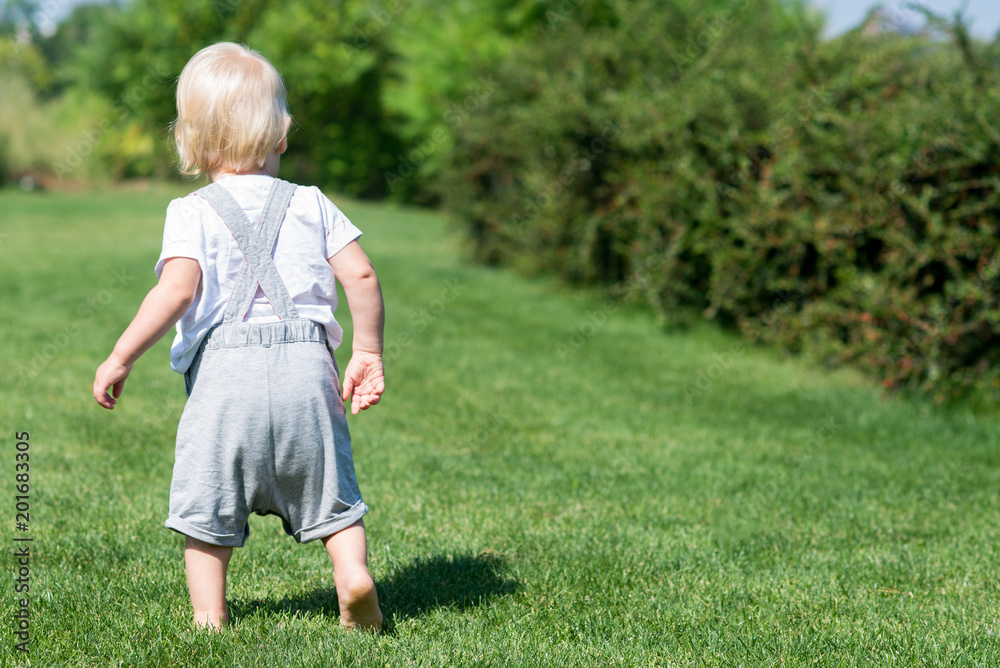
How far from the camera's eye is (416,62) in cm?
2569

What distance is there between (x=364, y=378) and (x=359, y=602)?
662 millimetres

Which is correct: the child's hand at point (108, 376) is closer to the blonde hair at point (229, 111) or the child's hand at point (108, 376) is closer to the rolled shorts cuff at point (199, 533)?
the rolled shorts cuff at point (199, 533)

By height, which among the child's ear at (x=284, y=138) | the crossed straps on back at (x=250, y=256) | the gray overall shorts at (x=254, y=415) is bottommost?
the gray overall shorts at (x=254, y=415)

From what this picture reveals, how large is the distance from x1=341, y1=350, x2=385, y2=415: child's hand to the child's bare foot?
0.49 metres

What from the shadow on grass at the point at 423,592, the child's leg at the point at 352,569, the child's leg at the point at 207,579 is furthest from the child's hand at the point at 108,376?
the shadow on grass at the point at 423,592

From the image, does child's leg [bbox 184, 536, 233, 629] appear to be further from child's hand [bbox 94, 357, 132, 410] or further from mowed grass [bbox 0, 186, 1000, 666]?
child's hand [bbox 94, 357, 132, 410]

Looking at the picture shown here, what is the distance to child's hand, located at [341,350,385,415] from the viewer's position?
2695 mm

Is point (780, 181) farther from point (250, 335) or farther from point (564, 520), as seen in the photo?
point (250, 335)

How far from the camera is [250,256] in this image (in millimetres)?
2592

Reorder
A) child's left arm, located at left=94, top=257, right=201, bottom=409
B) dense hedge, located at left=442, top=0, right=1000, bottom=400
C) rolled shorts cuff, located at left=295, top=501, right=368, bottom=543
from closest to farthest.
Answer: child's left arm, located at left=94, top=257, right=201, bottom=409 < rolled shorts cuff, located at left=295, top=501, right=368, bottom=543 < dense hedge, located at left=442, top=0, right=1000, bottom=400

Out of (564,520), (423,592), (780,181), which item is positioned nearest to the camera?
(423,592)

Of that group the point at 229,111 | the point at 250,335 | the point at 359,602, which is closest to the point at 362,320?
the point at 250,335

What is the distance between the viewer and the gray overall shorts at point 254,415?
256cm

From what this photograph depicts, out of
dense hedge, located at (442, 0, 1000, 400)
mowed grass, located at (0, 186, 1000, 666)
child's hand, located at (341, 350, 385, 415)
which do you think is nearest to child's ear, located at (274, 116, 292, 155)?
child's hand, located at (341, 350, 385, 415)
